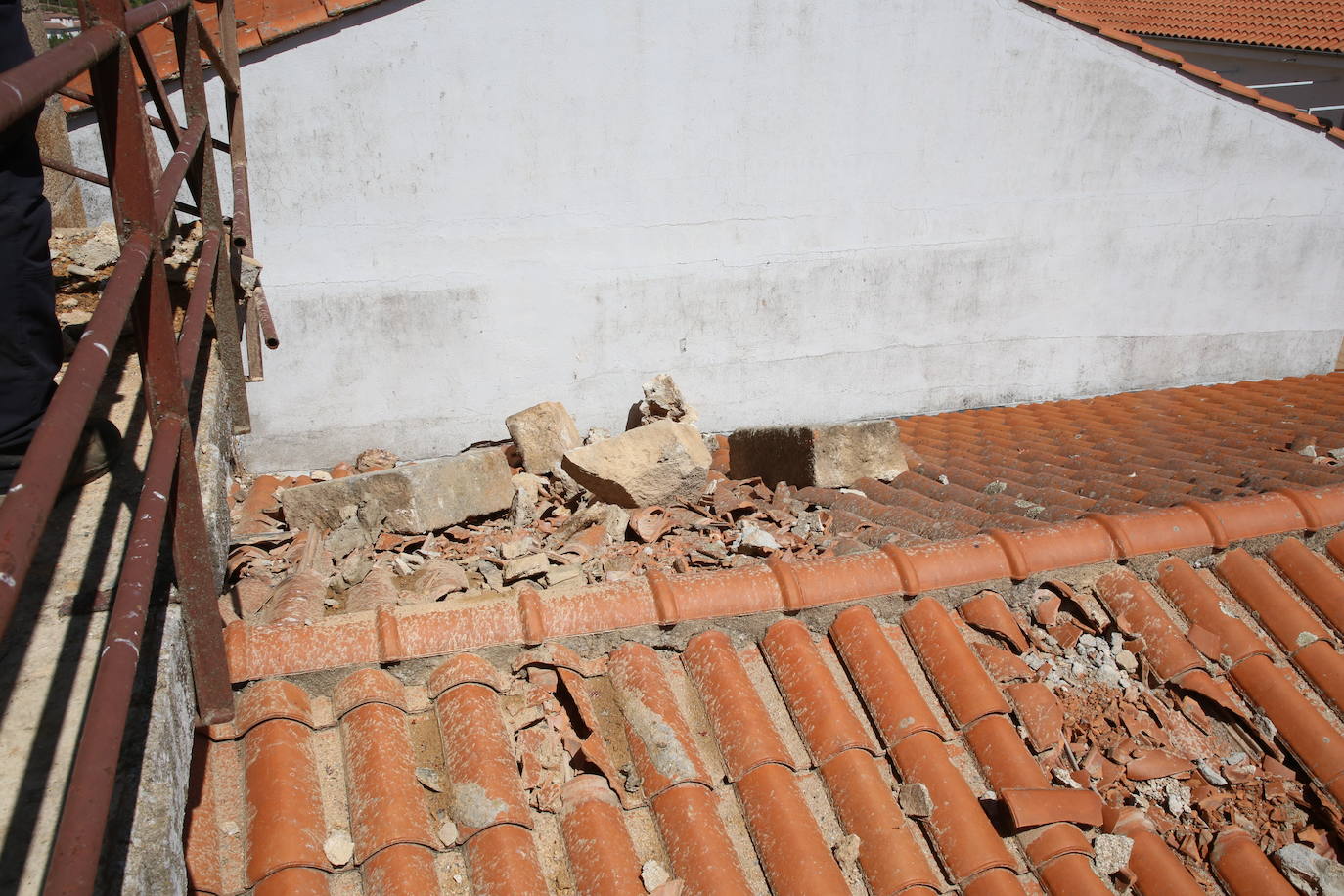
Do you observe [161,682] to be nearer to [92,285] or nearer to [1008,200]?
[92,285]

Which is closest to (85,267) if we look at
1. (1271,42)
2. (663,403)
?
(663,403)

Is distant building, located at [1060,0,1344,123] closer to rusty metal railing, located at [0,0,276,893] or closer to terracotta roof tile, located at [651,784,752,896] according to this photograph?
terracotta roof tile, located at [651,784,752,896]

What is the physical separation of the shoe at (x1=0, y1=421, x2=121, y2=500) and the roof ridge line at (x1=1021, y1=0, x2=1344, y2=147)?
910 cm

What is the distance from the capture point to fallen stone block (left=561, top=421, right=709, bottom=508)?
17.8 feet

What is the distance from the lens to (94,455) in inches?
110

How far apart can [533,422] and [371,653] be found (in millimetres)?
4523

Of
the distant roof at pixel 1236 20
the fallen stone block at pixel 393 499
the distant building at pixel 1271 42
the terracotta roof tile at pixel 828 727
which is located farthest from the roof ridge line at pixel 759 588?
the distant building at pixel 1271 42

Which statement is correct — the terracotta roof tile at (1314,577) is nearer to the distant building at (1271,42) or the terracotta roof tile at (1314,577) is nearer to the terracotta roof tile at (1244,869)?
the terracotta roof tile at (1244,869)

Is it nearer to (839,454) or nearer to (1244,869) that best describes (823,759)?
(1244,869)

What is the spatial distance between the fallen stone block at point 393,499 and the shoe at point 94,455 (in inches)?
66.2

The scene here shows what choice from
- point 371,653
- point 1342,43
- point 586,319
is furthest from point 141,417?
point 1342,43

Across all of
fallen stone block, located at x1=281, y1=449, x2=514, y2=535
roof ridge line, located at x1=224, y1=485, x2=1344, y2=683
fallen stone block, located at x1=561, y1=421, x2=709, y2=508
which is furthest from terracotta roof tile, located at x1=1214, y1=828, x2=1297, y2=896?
fallen stone block, located at x1=281, y1=449, x2=514, y2=535

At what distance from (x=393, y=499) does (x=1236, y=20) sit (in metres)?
20.9

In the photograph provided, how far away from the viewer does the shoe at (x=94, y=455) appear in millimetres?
2730
